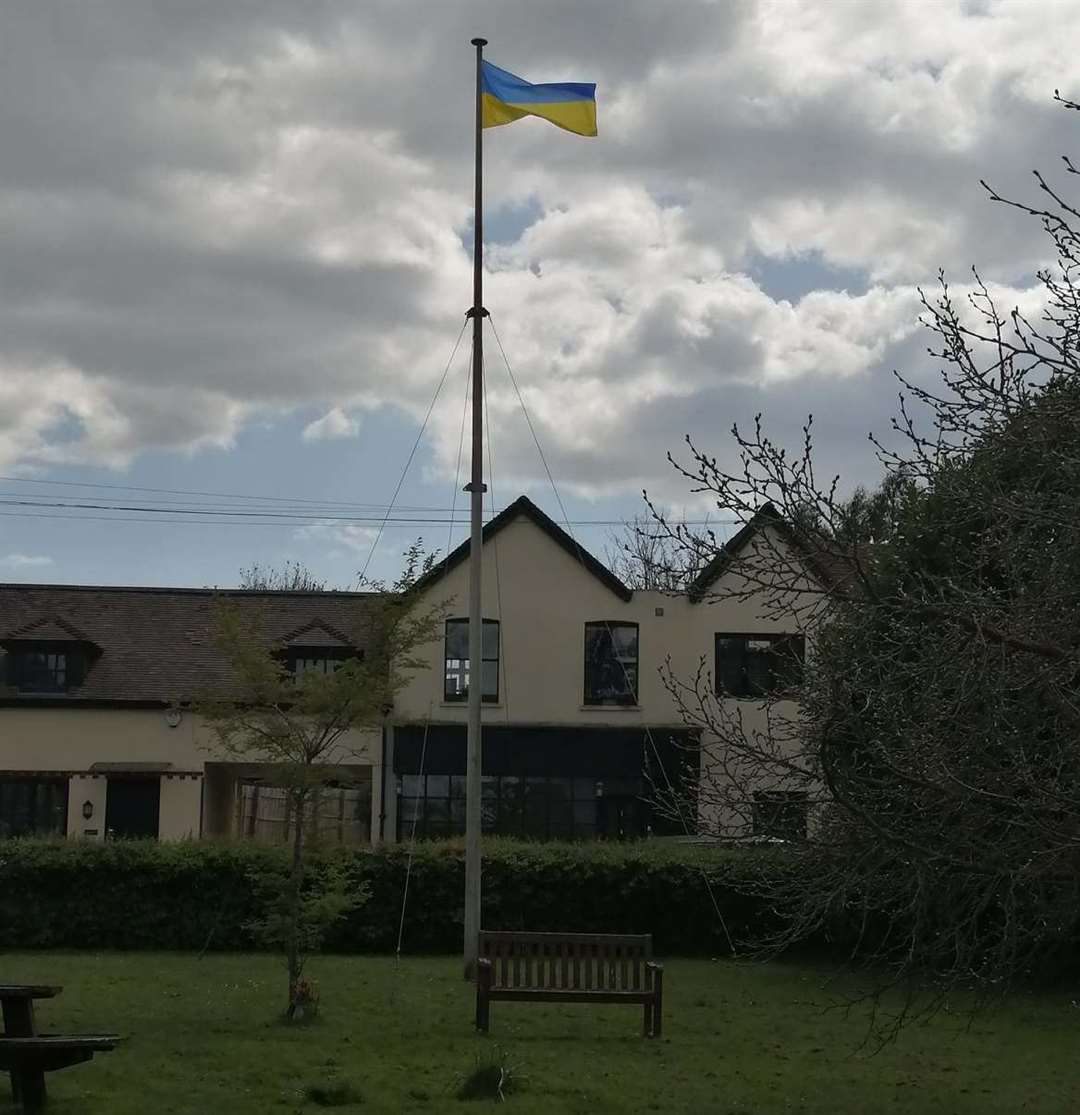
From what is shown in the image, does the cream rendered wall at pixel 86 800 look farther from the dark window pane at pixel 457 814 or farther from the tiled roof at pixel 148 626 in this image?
the dark window pane at pixel 457 814

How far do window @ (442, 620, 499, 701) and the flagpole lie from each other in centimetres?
1556

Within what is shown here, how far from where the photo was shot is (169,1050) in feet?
41.8

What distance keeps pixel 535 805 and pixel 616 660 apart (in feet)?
13.0

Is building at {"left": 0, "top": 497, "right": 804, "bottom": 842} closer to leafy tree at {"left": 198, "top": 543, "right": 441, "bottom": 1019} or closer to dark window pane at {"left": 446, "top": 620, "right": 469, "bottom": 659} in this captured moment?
dark window pane at {"left": 446, "top": 620, "right": 469, "bottom": 659}

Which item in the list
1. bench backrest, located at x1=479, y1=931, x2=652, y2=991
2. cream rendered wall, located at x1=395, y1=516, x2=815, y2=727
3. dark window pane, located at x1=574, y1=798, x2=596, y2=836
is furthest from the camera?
cream rendered wall, located at x1=395, y1=516, x2=815, y2=727

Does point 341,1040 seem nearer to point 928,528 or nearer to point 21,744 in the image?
point 928,528

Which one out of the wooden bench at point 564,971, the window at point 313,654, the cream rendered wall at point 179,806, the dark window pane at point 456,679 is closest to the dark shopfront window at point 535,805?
the dark window pane at point 456,679

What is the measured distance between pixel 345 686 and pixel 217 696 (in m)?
1.54

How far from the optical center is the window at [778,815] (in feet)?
31.0

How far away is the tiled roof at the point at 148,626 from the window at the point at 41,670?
1.07 ft

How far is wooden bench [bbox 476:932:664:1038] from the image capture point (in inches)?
572

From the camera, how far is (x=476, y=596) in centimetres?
1966

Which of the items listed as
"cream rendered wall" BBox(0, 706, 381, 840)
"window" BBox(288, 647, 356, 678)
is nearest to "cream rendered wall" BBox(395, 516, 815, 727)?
"window" BBox(288, 647, 356, 678)

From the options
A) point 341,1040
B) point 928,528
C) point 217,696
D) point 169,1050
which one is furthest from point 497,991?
point 928,528
